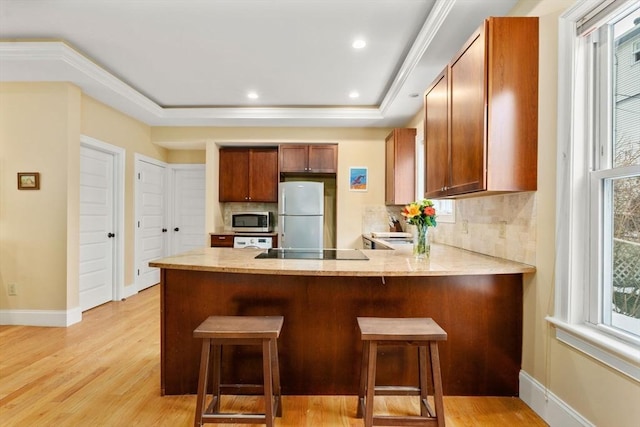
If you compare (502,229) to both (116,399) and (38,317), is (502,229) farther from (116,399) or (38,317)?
(38,317)

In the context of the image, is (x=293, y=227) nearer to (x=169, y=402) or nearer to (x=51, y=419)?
(x=169, y=402)

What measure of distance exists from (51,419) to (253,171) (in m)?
3.71

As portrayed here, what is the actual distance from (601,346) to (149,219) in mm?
5348

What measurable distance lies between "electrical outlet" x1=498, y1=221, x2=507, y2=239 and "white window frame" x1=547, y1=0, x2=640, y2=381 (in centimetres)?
52

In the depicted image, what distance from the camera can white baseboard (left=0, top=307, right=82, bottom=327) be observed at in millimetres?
3385

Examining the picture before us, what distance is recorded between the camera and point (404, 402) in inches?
80.0

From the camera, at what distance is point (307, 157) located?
195 inches

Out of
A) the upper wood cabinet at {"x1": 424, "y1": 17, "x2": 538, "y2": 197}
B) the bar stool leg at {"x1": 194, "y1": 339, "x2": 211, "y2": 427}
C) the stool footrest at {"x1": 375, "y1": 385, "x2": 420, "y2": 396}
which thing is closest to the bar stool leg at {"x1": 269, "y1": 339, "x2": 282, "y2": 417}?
the bar stool leg at {"x1": 194, "y1": 339, "x2": 211, "y2": 427}

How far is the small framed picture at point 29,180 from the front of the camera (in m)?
3.37

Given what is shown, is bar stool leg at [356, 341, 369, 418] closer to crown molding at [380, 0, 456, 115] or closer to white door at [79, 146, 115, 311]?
crown molding at [380, 0, 456, 115]

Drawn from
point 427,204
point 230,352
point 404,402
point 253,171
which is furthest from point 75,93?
point 404,402

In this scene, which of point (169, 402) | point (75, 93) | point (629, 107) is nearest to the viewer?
point (629, 107)

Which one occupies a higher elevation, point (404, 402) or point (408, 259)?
point (408, 259)

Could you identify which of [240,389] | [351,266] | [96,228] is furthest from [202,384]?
[96,228]
